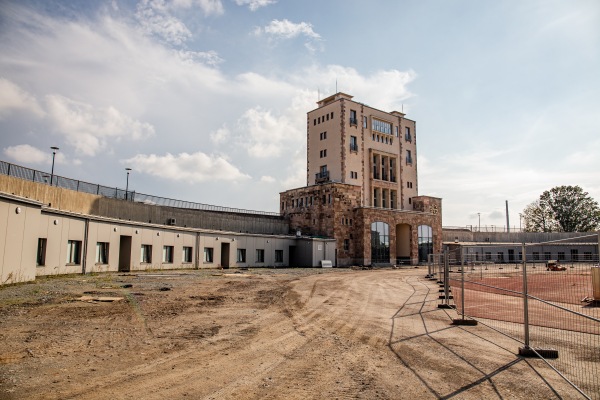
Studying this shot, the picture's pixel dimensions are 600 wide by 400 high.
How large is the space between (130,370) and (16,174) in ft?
77.7

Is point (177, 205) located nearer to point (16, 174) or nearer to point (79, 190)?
point (79, 190)

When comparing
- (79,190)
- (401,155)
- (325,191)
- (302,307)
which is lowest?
(302,307)

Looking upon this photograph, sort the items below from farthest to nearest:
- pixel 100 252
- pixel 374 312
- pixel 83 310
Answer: pixel 100 252
pixel 374 312
pixel 83 310

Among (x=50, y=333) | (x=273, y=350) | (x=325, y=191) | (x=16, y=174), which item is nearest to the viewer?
(x=273, y=350)

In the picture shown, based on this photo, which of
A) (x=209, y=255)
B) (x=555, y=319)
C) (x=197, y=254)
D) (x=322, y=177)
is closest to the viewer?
(x=555, y=319)

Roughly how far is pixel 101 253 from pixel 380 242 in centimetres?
3947

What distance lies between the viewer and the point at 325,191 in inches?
2207

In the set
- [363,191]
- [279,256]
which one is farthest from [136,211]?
[363,191]

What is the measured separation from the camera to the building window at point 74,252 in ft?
84.8

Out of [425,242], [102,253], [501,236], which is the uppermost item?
[501,236]

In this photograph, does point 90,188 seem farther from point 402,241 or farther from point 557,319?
point 402,241

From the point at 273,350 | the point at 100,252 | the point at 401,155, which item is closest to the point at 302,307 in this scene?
the point at 273,350

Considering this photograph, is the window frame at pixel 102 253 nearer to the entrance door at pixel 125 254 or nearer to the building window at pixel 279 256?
the entrance door at pixel 125 254

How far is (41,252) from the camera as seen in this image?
23438 mm
